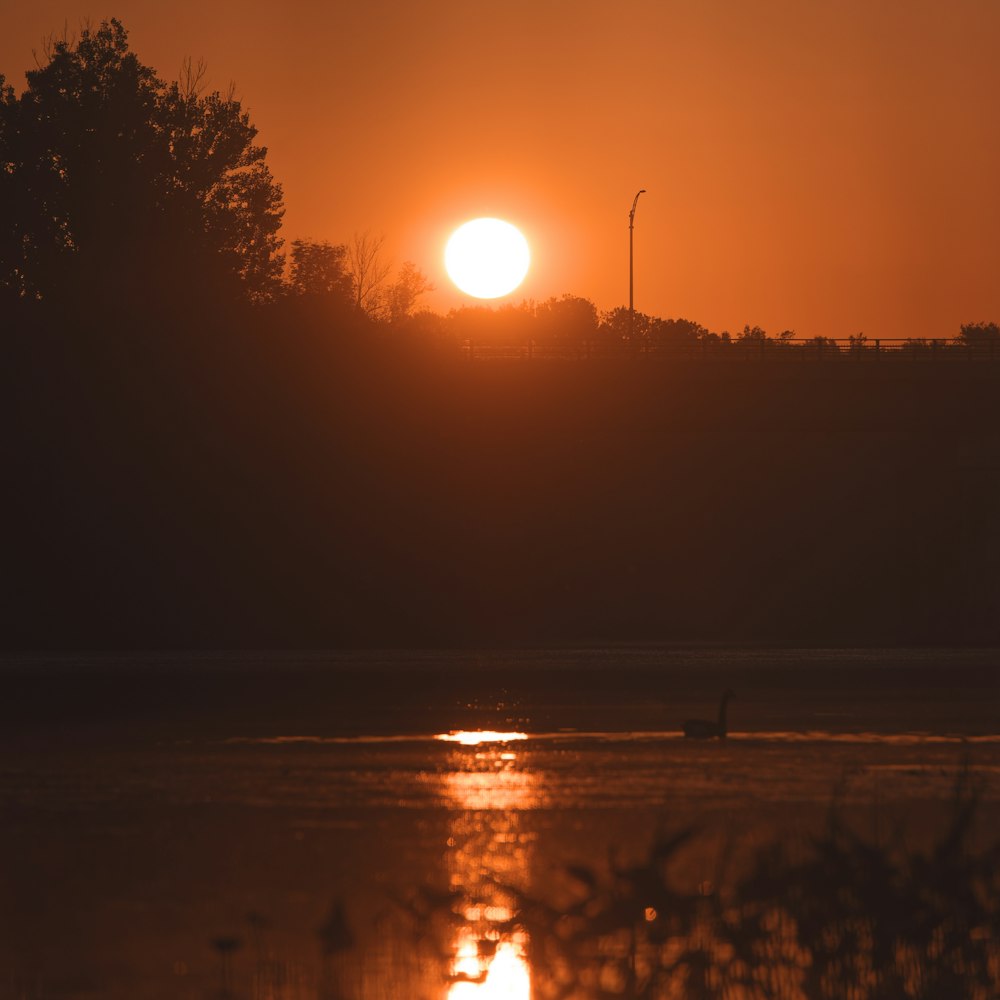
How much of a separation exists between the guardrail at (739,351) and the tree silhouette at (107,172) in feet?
36.4

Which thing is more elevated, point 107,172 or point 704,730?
point 107,172

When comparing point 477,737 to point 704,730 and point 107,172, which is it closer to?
point 704,730

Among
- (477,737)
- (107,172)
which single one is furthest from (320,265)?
(477,737)

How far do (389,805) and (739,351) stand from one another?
56564 millimetres

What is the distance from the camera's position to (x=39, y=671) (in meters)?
47.9

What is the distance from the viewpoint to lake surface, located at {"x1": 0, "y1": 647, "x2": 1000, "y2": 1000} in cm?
1385

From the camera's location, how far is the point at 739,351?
7688cm

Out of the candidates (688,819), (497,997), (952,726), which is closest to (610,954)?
(497,997)

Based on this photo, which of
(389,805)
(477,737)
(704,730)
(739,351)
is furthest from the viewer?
(739,351)

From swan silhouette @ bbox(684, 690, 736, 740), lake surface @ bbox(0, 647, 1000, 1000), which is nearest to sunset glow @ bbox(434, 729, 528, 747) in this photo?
lake surface @ bbox(0, 647, 1000, 1000)

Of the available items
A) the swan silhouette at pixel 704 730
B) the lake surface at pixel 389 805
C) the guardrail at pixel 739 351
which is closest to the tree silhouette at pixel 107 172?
the guardrail at pixel 739 351

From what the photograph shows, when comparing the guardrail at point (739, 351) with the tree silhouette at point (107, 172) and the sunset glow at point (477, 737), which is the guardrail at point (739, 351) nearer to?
the tree silhouette at point (107, 172)

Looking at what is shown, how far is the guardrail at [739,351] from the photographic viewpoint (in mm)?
76000

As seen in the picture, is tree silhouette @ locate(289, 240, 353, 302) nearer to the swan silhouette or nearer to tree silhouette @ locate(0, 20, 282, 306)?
tree silhouette @ locate(0, 20, 282, 306)
